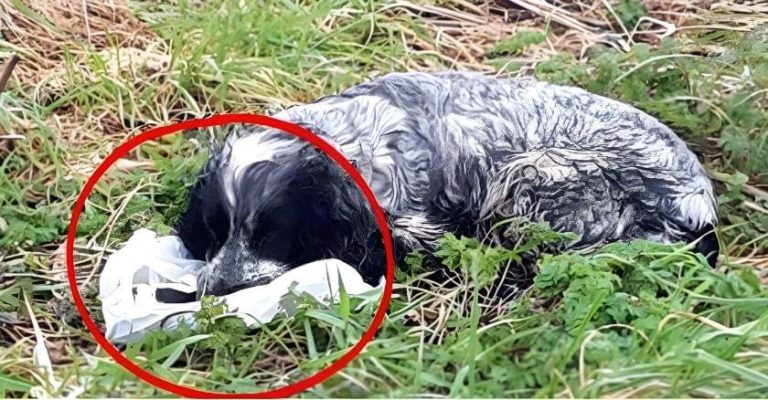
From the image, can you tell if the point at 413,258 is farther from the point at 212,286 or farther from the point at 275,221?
the point at 212,286

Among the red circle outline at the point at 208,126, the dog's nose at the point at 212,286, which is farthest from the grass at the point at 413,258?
the dog's nose at the point at 212,286

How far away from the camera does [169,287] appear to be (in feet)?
9.98

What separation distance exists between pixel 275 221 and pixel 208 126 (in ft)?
1.86

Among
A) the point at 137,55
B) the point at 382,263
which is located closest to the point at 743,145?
the point at 382,263

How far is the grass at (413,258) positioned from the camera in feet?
8.64

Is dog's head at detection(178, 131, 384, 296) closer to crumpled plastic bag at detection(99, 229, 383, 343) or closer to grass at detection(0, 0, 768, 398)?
crumpled plastic bag at detection(99, 229, 383, 343)

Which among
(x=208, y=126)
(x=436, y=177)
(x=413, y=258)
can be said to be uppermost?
(x=208, y=126)

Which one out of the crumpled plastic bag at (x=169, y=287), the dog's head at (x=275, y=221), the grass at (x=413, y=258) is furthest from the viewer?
the dog's head at (x=275, y=221)

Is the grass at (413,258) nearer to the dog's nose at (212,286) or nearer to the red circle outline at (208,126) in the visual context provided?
the red circle outline at (208,126)

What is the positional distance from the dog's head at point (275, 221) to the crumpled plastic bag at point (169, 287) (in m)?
0.05

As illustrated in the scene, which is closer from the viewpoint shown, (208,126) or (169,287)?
(169,287)

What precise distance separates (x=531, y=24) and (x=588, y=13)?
21 cm

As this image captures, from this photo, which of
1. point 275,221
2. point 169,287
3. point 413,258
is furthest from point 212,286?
point 413,258

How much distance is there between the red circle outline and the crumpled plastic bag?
77 mm
